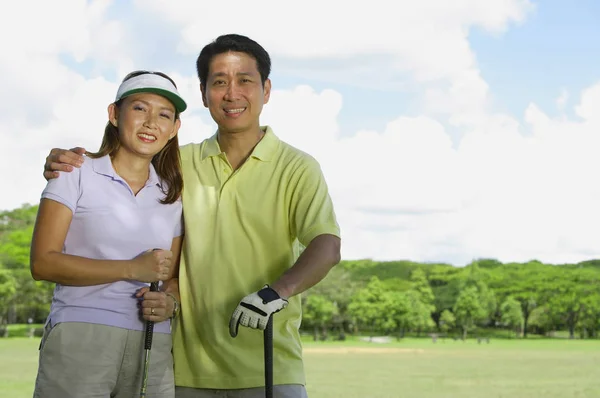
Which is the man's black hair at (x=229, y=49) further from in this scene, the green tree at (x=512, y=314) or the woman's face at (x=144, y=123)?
the green tree at (x=512, y=314)

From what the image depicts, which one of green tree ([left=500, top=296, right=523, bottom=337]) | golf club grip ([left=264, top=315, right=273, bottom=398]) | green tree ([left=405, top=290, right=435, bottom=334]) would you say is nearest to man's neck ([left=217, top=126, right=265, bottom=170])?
golf club grip ([left=264, top=315, right=273, bottom=398])

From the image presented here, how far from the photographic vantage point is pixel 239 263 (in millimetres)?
4109

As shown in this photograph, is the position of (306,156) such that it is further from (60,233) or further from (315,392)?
(315,392)

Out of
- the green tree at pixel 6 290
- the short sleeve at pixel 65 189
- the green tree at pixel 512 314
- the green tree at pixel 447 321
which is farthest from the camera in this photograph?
the green tree at pixel 447 321

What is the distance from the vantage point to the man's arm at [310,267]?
377cm

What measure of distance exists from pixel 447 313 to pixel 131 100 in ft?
247

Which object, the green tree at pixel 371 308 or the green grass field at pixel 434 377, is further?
the green tree at pixel 371 308

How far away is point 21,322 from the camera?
66.7 meters

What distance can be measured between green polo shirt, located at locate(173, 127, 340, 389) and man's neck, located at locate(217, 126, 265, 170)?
0.13 m

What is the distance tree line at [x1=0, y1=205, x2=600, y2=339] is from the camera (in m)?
73.6

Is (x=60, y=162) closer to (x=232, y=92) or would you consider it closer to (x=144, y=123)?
(x=144, y=123)

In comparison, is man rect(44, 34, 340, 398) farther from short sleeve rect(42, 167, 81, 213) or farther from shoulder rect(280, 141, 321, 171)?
short sleeve rect(42, 167, 81, 213)

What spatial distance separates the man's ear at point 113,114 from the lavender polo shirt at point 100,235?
0.23 m

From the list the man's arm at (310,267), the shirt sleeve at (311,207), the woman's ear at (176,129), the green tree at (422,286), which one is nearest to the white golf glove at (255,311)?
the man's arm at (310,267)
